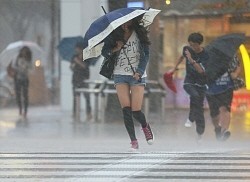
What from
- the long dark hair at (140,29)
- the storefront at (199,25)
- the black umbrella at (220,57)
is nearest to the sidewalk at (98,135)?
the storefront at (199,25)

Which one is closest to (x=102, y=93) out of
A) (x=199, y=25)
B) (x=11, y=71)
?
(x=11, y=71)

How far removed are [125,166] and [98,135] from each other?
4.15 m

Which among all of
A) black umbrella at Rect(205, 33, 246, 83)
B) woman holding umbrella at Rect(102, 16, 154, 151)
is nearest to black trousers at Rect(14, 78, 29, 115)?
black umbrella at Rect(205, 33, 246, 83)

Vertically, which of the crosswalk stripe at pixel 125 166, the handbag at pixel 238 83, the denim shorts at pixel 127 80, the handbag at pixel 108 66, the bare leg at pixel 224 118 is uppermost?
the handbag at pixel 108 66

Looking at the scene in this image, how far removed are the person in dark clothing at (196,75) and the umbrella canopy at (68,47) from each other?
5976 mm

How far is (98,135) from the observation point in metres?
12.2

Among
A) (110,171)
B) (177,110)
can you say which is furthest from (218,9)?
(110,171)

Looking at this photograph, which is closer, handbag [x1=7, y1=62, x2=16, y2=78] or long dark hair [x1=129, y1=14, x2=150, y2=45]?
long dark hair [x1=129, y1=14, x2=150, y2=45]

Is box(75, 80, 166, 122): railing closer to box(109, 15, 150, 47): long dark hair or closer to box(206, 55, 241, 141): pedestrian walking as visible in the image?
box(206, 55, 241, 141): pedestrian walking

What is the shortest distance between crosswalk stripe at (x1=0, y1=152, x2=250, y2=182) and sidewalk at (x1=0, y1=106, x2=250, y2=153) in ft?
2.06

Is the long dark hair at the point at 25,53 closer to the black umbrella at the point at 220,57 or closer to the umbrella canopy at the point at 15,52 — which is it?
the umbrella canopy at the point at 15,52

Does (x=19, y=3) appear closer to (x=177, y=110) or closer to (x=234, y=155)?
(x=177, y=110)

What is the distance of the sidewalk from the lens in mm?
9891

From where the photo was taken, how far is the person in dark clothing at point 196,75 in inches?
412
